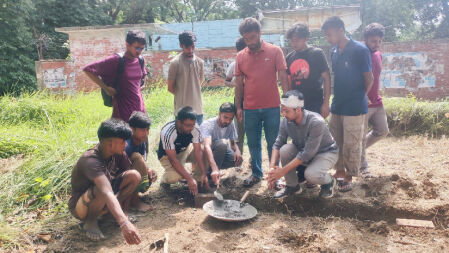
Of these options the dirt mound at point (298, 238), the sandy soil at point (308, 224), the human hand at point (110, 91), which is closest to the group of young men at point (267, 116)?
the human hand at point (110, 91)

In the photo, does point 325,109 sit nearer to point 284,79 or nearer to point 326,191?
point 284,79

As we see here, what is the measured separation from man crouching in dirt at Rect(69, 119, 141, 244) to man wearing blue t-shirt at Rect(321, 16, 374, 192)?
7.21 ft

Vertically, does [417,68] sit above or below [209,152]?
above

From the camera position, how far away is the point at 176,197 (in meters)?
3.67

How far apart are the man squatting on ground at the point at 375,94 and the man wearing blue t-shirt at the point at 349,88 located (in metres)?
0.47

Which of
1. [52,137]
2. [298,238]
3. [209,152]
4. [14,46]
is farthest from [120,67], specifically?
[14,46]

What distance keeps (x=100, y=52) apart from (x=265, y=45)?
11855 mm

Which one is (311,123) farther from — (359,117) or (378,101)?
(378,101)

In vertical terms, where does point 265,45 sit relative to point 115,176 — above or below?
above

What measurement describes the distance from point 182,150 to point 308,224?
158 cm

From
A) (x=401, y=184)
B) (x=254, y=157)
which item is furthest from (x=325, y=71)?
(x=401, y=184)

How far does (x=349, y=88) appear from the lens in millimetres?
3277

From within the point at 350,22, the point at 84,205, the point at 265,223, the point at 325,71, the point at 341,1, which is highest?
the point at 341,1

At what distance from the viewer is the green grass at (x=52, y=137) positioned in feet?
10.0
